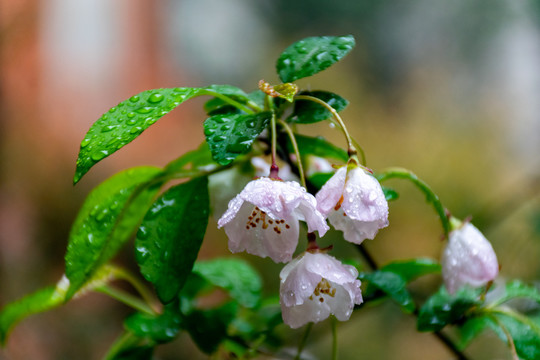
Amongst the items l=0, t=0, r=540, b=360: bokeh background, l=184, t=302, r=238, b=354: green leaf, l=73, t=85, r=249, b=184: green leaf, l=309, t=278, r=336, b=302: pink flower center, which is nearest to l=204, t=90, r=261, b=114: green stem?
l=73, t=85, r=249, b=184: green leaf

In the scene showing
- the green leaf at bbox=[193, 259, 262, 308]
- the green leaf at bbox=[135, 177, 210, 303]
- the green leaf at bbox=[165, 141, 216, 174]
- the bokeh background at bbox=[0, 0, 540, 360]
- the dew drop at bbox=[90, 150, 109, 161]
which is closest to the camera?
the dew drop at bbox=[90, 150, 109, 161]

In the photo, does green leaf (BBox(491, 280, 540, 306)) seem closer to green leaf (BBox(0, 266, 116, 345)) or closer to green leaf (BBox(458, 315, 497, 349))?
green leaf (BBox(458, 315, 497, 349))

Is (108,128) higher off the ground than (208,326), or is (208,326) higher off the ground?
(108,128)

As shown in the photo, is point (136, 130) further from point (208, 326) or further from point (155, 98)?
point (208, 326)

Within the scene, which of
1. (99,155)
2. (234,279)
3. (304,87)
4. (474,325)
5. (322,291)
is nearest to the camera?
(99,155)

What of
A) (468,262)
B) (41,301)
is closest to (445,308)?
(468,262)

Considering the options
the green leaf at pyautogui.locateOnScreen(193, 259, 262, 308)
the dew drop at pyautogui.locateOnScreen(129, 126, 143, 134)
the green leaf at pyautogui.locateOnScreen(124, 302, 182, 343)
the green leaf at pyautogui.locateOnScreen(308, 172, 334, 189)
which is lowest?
the green leaf at pyautogui.locateOnScreen(193, 259, 262, 308)

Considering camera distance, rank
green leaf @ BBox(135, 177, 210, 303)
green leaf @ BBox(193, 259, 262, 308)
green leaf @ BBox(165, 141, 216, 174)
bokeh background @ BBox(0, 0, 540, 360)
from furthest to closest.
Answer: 1. bokeh background @ BBox(0, 0, 540, 360)
2. green leaf @ BBox(193, 259, 262, 308)
3. green leaf @ BBox(165, 141, 216, 174)
4. green leaf @ BBox(135, 177, 210, 303)
